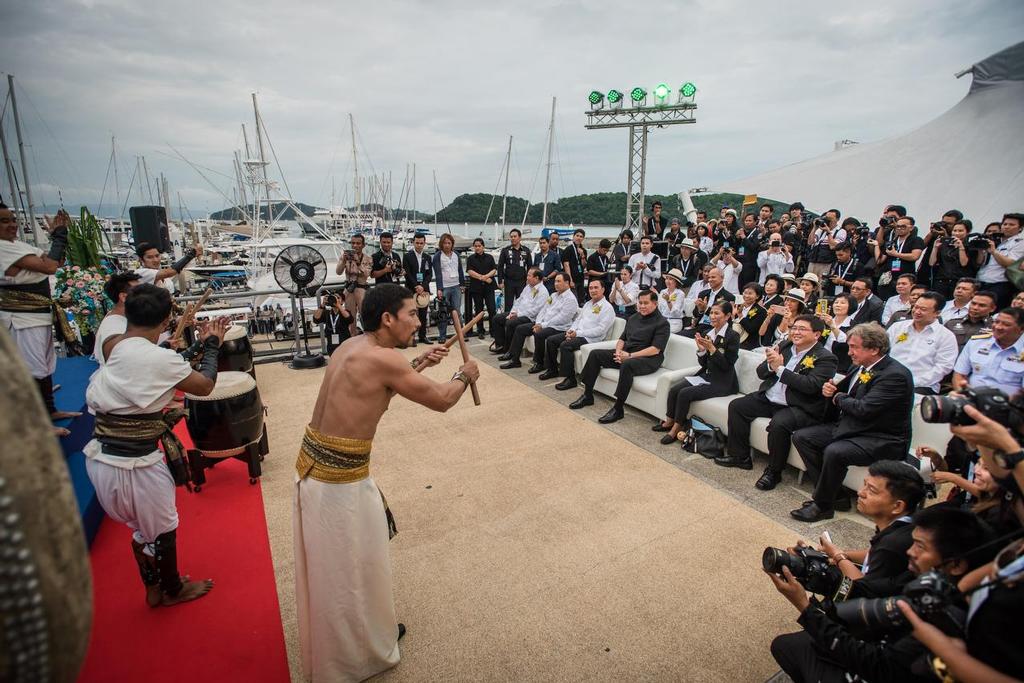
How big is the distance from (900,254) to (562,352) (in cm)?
390

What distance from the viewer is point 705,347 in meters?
4.51

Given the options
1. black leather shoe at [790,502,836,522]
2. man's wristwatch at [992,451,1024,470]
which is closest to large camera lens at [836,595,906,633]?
man's wristwatch at [992,451,1024,470]

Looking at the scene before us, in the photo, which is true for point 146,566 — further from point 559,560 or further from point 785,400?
point 785,400

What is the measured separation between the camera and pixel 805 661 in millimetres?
1845

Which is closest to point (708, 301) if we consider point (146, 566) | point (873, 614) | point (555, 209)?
point (873, 614)

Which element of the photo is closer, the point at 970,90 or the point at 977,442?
the point at 977,442

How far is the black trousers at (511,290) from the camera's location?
8.09m

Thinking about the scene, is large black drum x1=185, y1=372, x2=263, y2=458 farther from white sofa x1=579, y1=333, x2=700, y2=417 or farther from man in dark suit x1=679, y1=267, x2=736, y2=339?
man in dark suit x1=679, y1=267, x2=736, y2=339

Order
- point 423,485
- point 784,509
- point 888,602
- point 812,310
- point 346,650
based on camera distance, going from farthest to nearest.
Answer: point 812,310, point 423,485, point 784,509, point 346,650, point 888,602

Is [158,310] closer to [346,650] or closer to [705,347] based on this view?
[346,650]

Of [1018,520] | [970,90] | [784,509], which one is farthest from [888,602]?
[970,90]

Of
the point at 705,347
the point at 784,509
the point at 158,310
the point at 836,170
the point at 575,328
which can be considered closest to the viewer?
the point at 158,310

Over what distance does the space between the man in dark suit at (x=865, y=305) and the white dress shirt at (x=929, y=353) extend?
0.63m

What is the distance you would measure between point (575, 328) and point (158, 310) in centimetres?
460
